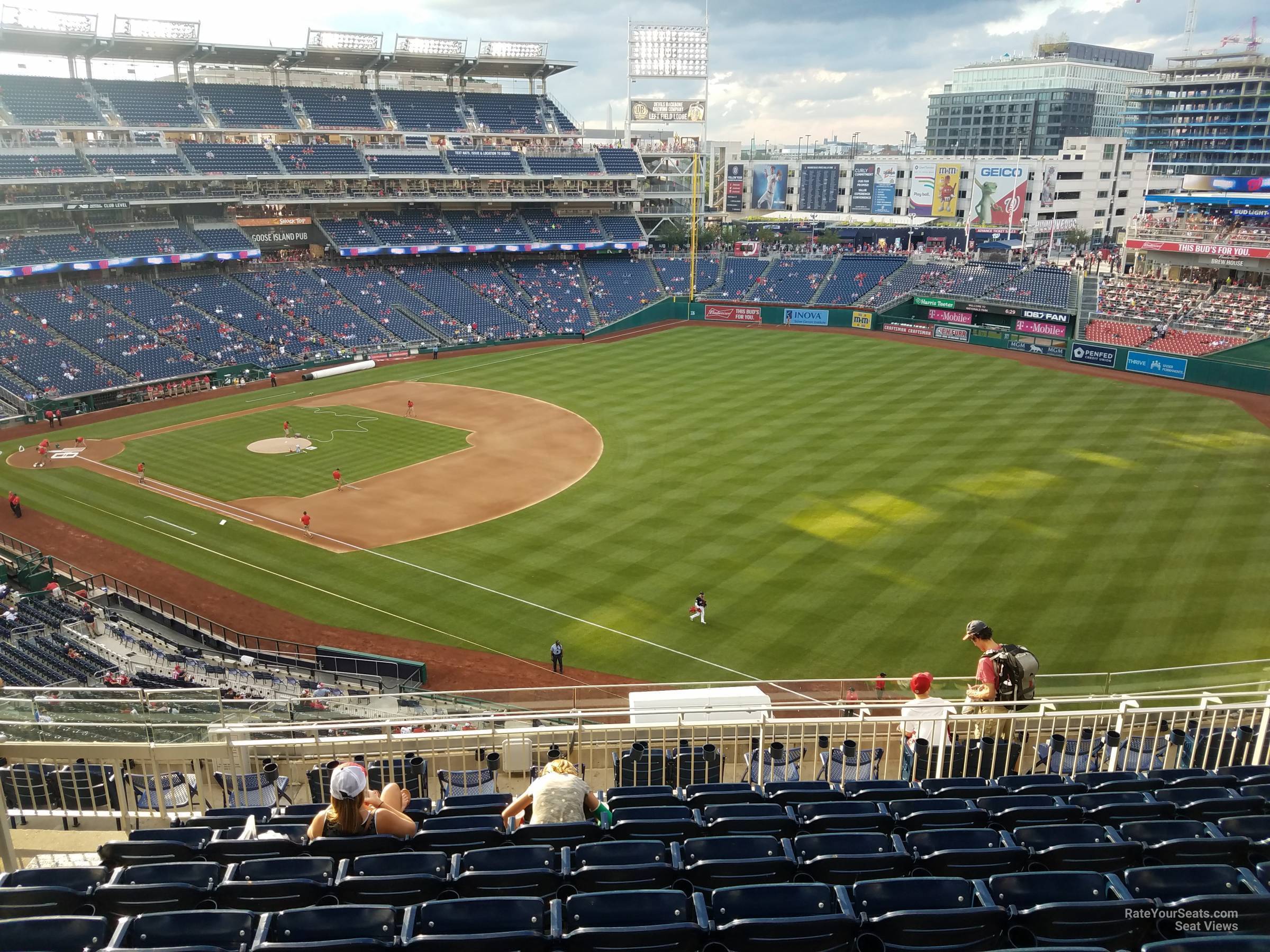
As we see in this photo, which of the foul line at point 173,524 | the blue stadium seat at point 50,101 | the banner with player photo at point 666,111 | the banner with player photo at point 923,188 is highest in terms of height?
the banner with player photo at point 666,111

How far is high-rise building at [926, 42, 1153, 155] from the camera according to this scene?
144 meters

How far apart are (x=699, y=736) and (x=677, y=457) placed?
27.4 meters

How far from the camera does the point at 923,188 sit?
101562mm

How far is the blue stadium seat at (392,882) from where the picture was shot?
6367 millimetres

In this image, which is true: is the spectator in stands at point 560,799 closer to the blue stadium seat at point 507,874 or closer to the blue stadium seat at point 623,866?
the blue stadium seat at point 623,866

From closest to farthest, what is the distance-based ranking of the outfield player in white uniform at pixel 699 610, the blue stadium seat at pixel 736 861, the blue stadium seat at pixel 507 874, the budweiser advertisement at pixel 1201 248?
the blue stadium seat at pixel 507 874
the blue stadium seat at pixel 736 861
the outfield player in white uniform at pixel 699 610
the budweiser advertisement at pixel 1201 248

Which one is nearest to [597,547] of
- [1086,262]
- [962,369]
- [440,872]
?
[440,872]

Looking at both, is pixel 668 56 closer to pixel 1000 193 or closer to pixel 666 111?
pixel 666 111

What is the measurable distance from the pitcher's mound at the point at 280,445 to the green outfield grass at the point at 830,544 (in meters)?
2.69

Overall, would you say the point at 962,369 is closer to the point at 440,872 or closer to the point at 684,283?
the point at 684,283

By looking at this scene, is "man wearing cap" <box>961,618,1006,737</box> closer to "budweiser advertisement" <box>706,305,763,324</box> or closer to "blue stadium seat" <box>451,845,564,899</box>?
"blue stadium seat" <box>451,845,564,899</box>

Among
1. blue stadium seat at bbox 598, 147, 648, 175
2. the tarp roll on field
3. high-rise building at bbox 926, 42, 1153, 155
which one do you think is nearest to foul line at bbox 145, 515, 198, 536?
the tarp roll on field

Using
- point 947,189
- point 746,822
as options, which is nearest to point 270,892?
point 746,822

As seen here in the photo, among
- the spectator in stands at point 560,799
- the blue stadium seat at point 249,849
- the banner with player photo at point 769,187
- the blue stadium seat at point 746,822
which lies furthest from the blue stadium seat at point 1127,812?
the banner with player photo at point 769,187
